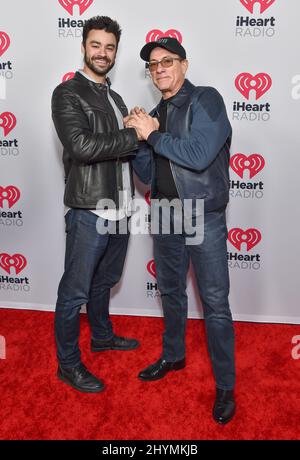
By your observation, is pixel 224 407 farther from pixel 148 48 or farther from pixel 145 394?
pixel 148 48

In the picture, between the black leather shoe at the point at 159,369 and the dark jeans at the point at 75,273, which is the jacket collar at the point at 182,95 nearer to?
the dark jeans at the point at 75,273

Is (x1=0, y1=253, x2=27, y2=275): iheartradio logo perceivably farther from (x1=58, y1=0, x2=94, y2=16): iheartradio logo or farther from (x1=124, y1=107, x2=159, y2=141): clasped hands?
(x1=58, y1=0, x2=94, y2=16): iheartradio logo

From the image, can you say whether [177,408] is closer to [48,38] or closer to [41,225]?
[41,225]

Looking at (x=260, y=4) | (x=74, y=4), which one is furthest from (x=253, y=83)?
(x=74, y=4)

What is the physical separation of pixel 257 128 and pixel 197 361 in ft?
5.00

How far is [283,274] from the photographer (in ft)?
9.86

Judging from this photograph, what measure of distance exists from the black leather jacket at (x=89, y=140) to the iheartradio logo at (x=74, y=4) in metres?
0.79

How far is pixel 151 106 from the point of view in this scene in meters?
2.80

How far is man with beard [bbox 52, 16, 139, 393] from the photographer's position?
208 cm

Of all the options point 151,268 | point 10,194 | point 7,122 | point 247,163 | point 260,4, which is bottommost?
point 151,268

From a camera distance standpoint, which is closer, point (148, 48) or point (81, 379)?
point (148, 48)

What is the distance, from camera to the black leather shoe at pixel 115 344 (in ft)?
9.02

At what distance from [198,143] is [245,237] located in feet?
4.02

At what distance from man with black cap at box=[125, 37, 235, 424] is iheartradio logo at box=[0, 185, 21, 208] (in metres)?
1.27
